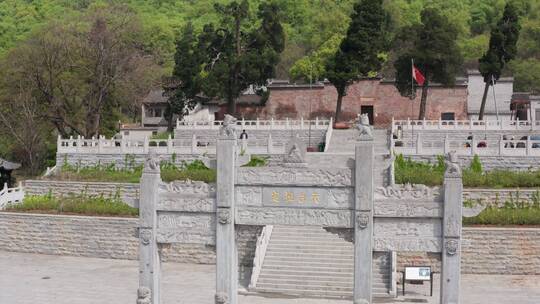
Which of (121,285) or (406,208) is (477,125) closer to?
Answer: (121,285)

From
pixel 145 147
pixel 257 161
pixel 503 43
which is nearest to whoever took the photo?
pixel 257 161

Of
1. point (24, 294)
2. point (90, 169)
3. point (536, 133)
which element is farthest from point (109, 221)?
point (536, 133)

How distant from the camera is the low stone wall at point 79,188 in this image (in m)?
26.9

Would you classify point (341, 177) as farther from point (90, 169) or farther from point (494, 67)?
point (494, 67)

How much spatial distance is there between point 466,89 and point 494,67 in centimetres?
Answer: 399

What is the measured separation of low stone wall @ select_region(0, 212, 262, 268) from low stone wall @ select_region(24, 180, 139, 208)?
2749mm

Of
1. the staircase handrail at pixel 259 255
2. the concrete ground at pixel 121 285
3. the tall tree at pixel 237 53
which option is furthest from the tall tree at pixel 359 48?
the staircase handrail at pixel 259 255

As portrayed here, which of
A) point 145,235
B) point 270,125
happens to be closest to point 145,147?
point 270,125

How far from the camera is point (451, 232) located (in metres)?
12.8

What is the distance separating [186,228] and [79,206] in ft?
40.7

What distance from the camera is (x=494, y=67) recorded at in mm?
36750

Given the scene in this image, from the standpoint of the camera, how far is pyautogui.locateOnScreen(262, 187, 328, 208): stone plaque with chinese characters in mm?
13359

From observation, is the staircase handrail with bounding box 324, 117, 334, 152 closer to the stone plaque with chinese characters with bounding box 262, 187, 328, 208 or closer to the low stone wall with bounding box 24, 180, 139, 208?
the low stone wall with bounding box 24, 180, 139, 208

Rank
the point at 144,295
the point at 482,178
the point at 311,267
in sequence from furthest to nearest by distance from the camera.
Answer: the point at 482,178
the point at 311,267
the point at 144,295
